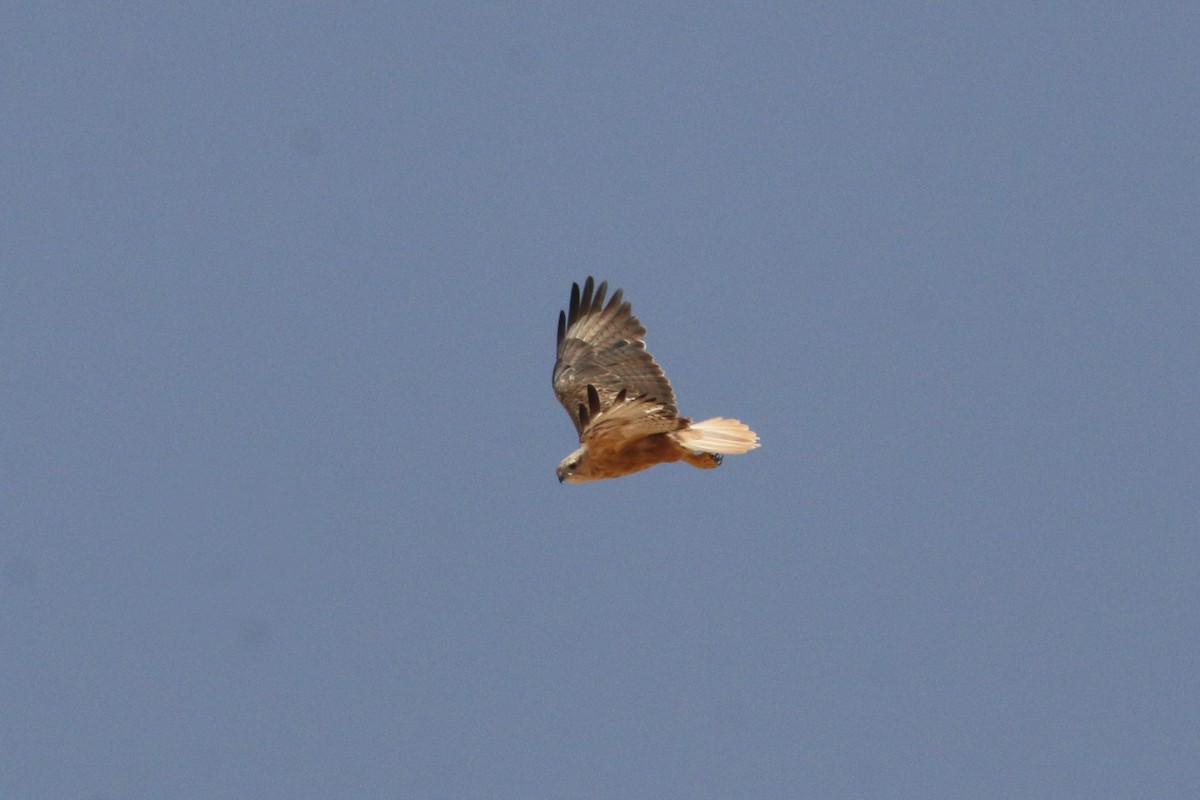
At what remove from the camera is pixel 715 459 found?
13023mm

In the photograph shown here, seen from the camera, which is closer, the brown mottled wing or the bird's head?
the bird's head

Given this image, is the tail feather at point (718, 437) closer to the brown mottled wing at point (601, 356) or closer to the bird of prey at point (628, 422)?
the bird of prey at point (628, 422)

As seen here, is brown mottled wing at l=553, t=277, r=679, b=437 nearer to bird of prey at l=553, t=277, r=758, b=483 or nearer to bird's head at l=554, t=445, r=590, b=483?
bird of prey at l=553, t=277, r=758, b=483

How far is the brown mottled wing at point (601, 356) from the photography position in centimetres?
1400

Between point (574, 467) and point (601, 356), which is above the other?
point (601, 356)

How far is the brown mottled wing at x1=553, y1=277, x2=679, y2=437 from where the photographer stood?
14000 mm

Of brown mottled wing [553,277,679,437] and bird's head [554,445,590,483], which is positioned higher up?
brown mottled wing [553,277,679,437]

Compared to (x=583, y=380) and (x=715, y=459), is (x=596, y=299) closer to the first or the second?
(x=583, y=380)

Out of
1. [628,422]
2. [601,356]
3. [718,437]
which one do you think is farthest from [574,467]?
[601,356]

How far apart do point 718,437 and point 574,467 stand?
1.20 metres

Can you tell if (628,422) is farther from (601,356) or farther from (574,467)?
(601,356)

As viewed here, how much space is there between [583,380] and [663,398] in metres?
1.27

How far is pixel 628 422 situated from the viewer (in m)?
12.3

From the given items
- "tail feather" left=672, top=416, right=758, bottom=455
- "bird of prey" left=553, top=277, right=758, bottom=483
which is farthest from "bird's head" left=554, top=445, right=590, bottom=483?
"tail feather" left=672, top=416, right=758, bottom=455
